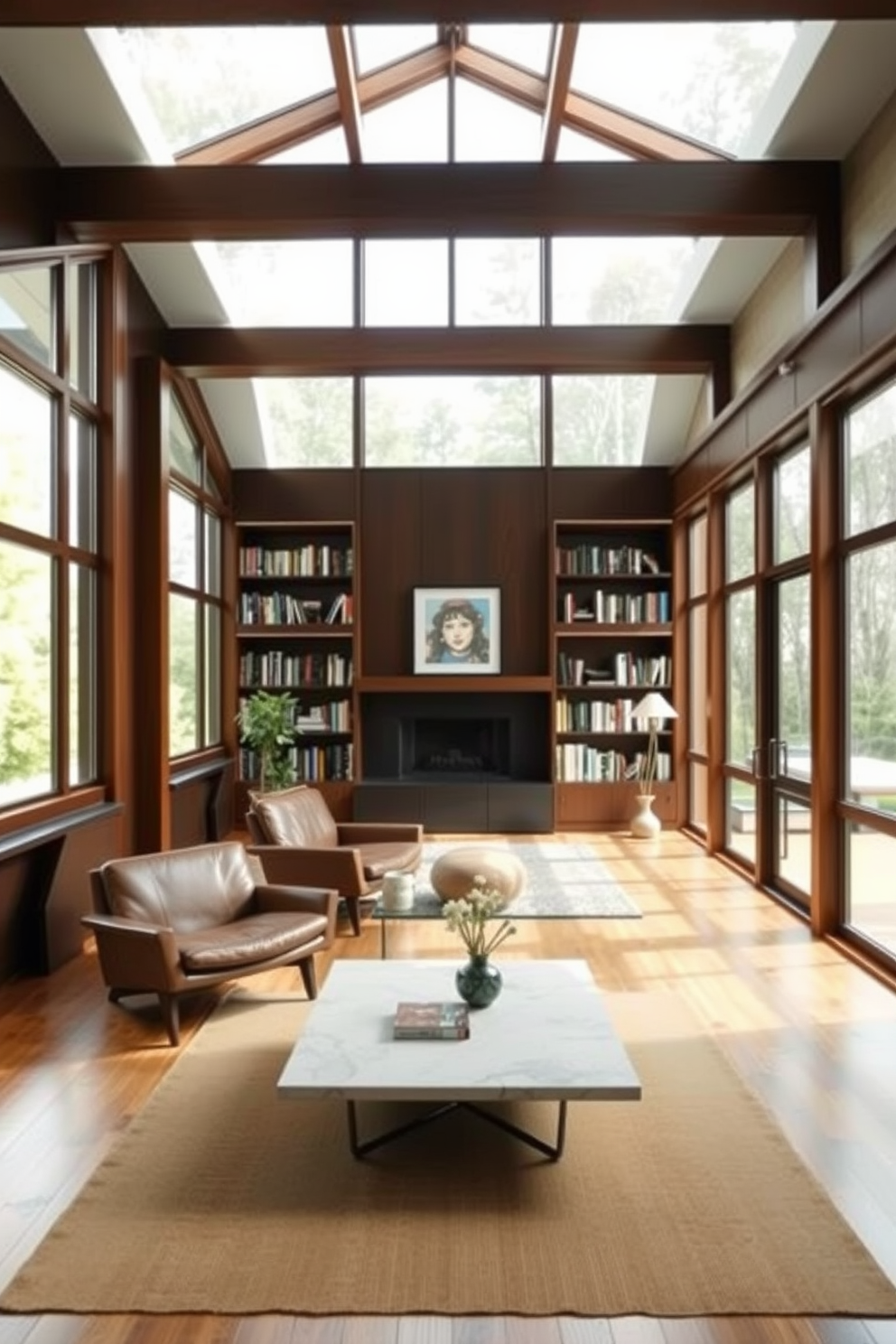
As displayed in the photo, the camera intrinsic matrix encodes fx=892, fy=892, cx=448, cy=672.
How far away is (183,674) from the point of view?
24.2 ft

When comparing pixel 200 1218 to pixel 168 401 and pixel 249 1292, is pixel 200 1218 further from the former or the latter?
pixel 168 401

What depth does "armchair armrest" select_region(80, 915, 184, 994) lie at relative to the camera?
3725 mm

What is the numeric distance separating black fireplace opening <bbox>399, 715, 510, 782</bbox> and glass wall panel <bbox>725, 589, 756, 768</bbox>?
2377 millimetres

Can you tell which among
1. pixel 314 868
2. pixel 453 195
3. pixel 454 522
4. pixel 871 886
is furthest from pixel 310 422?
pixel 871 886

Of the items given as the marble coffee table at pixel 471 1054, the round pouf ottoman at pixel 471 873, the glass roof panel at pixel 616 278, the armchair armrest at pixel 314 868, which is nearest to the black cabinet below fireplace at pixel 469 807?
the armchair armrest at pixel 314 868

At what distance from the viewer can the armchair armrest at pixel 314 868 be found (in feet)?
17.0

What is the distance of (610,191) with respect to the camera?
204 inches

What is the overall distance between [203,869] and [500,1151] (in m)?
2.20

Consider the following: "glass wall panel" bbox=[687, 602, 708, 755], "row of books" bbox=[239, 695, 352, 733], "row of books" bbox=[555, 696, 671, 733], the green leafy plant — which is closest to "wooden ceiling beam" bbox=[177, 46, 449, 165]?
the green leafy plant

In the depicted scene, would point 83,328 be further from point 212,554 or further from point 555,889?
point 555,889

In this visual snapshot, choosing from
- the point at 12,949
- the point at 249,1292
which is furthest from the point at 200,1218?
the point at 12,949

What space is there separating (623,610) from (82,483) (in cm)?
506

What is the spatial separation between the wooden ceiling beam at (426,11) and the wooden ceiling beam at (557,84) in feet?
7.24

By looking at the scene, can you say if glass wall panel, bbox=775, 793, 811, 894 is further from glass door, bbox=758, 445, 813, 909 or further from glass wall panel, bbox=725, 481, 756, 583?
glass wall panel, bbox=725, 481, 756, 583
